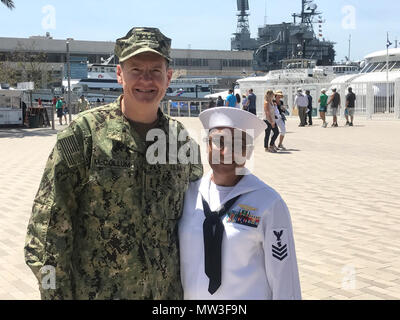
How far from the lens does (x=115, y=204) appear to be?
2236mm

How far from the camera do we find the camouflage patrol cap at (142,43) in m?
2.28

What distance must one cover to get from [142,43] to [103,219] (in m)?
0.77

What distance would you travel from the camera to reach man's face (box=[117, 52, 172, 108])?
7.57ft

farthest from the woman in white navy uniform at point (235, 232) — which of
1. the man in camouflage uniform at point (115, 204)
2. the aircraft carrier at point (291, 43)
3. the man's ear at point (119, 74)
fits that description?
the aircraft carrier at point (291, 43)

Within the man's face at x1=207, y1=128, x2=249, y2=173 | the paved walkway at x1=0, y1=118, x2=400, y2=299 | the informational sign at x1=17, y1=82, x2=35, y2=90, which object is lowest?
the paved walkway at x1=0, y1=118, x2=400, y2=299

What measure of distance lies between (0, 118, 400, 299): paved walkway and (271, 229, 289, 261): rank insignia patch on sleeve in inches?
18.9

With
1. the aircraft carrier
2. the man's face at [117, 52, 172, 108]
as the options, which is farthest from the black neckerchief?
the aircraft carrier

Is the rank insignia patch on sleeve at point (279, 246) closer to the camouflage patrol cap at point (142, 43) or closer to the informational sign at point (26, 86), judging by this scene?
the camouflage patrol cap at point (142, 43)

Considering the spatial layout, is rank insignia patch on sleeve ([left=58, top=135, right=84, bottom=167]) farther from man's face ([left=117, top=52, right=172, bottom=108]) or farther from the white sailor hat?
the white sailor hat

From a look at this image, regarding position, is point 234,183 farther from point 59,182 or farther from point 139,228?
point 59,182

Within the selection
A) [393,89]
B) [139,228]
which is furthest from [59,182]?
[393,89]

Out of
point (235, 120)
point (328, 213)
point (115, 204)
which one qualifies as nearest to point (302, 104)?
point (328, 213)

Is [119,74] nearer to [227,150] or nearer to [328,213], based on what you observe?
[227,150]

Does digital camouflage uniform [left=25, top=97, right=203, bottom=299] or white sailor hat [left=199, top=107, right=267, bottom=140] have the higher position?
white sailor hat [left=199, top=107, right=267, bottom=140]
